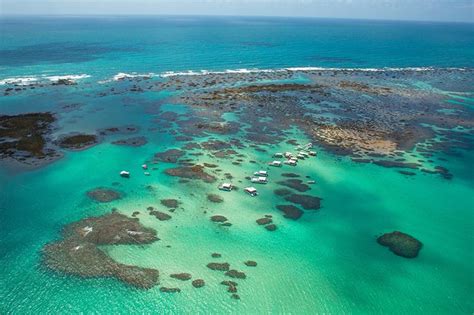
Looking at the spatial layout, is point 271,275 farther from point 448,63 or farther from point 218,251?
point 448,63

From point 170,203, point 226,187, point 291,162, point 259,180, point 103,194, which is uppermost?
point 291,162

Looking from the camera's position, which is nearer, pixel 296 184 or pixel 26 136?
pixel 296 184

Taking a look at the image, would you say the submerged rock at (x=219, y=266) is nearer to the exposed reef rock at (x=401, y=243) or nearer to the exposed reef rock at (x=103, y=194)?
the exposed reef rock at (x=401, y=243)

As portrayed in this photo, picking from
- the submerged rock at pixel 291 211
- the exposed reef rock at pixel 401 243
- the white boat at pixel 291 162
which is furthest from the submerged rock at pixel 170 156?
the exposed reef rock at pixel 401 243

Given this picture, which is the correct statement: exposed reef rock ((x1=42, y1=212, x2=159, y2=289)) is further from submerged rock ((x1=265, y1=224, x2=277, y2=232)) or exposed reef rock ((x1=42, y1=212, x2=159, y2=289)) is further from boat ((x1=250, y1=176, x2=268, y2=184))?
boat ((x1=250, y1=176, x2=268, y2=184))

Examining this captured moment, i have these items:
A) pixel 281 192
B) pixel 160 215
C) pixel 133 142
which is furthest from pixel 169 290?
pixel 133 142

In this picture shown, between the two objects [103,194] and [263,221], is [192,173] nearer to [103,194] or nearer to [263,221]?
[103,194]

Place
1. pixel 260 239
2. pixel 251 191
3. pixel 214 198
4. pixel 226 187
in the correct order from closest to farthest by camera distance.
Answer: pixel 260 239, pixel 214 198, pixel 251 191, pixel 226 187
